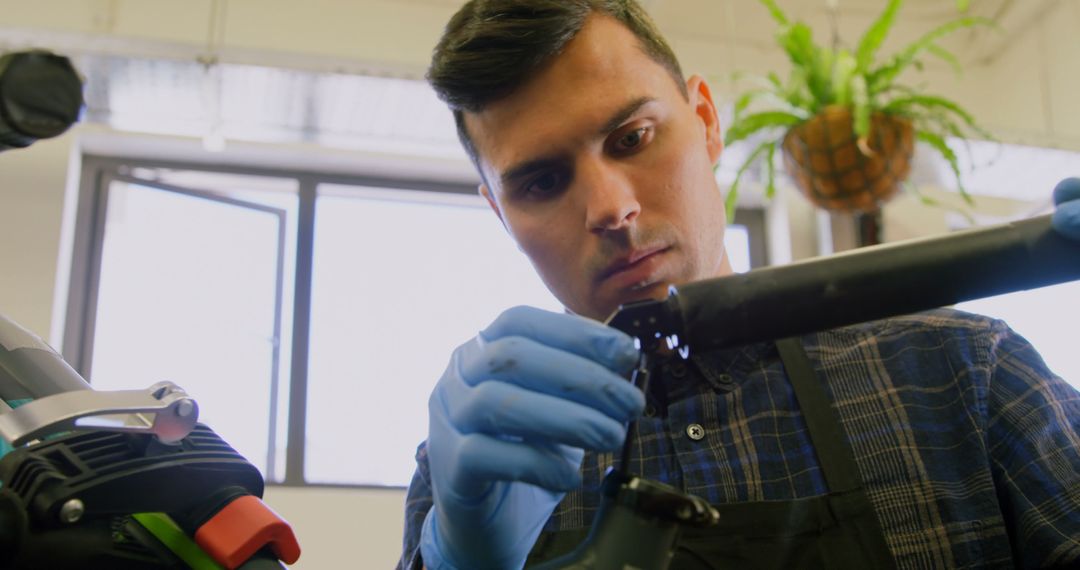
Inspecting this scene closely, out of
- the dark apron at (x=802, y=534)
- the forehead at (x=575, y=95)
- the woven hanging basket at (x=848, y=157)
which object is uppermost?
the woven hanging basket at (x=848, y=157)

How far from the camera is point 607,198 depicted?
1070 mm

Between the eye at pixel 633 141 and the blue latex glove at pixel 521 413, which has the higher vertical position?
the eye at pixel 633 141

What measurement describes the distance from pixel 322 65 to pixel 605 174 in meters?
1.81

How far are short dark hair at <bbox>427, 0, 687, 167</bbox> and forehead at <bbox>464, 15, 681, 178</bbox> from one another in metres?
0.01

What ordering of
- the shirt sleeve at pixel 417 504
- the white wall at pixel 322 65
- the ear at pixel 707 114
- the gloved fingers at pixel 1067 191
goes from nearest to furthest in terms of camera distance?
the gloved fingers at pixel 1067 191
the shirt sleeve at pixel 417 504
the ear at pixel 707 114
the white wall at pixel 322 65

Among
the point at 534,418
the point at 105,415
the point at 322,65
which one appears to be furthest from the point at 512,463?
the point at 322,65

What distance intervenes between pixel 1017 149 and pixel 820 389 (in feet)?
7.73

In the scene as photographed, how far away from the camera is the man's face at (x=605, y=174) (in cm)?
109

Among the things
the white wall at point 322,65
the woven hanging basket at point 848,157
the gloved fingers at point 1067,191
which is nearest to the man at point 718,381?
the gloved fingers at point 1067,191

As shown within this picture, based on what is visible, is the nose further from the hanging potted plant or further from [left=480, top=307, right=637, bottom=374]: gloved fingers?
the hanging potted plant

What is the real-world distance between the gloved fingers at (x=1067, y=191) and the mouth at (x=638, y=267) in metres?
0.40

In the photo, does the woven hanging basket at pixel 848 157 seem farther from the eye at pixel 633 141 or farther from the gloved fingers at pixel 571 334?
the gloved fingers at pixel 571 334

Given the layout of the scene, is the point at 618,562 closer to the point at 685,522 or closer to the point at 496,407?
the point at 685,522

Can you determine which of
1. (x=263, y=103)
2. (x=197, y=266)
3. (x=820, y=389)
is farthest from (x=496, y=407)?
(x=197, y=266)
